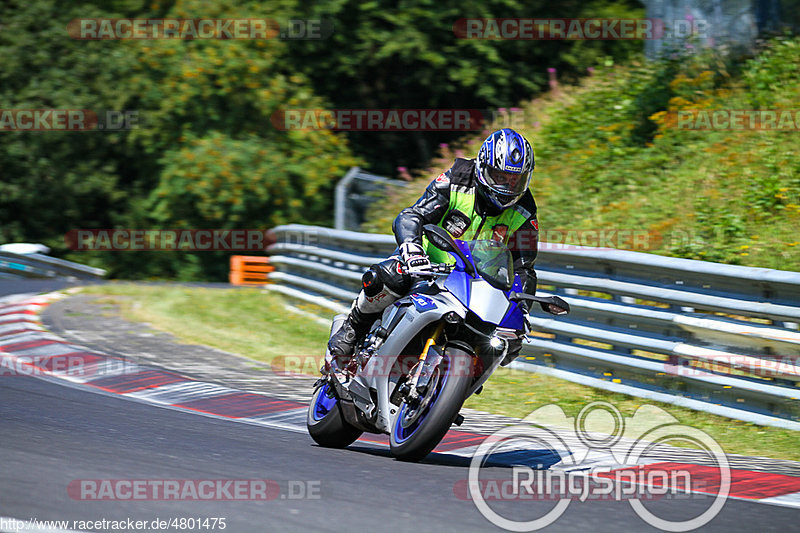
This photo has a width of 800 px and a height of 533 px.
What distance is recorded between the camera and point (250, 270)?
861 inches

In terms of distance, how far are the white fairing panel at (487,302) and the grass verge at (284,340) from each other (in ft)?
8.11

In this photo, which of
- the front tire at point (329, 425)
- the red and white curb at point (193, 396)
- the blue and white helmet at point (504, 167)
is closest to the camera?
the blue and white helmet at point (504, 167)

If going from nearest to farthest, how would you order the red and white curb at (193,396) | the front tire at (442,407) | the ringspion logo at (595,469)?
the ringspion logo at (595,469) → the front tire at (442,407) → the red and white curb at (193,396)

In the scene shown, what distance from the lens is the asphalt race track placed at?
15.5 ft

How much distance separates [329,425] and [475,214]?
5.52 ft

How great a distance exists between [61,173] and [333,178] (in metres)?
8.55

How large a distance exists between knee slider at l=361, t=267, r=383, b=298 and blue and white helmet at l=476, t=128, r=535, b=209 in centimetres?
84

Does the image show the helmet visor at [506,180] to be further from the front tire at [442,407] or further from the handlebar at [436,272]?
the front tire at [442,407]

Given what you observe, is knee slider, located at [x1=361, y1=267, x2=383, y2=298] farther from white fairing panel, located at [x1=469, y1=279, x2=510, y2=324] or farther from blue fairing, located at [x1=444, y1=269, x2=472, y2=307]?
Answer: white fairing panel, located at [x1=469, y1=279, x2=510, y2=324]

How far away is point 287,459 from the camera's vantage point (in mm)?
6262

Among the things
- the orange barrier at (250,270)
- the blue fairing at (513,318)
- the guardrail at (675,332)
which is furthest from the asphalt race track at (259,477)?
the orange barrier at (250,270)

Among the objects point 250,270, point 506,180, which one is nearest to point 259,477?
point 506,180

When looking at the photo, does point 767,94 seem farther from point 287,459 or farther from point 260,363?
point 287,459

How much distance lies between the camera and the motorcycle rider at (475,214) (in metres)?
6.21
